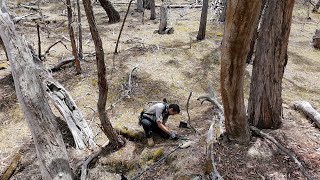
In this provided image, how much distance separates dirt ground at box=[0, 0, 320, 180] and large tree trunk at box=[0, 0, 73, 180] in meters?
0.75

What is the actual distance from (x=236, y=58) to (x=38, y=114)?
11.6ft

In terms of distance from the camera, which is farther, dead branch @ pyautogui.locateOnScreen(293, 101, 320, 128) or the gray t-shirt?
the gray t-shirt

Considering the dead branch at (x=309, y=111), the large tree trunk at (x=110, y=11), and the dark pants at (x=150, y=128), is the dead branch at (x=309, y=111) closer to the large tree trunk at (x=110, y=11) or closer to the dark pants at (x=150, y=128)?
the dark pants at (x=150, y=128)

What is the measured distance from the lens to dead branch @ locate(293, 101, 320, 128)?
5.81 metres

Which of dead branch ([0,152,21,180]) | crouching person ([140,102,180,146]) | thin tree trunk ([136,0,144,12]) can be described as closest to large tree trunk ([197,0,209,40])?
thin tree trunk ([136,0,144,12])

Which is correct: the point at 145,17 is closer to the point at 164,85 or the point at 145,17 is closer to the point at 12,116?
the point at 164,85

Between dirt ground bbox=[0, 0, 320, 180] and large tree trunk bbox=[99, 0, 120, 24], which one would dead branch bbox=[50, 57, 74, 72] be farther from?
large tree trunk bbox=[99, 0, 120, 24]

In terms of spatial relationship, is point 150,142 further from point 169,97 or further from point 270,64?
point 270,64

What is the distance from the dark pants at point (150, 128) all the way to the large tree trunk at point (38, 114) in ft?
5.40

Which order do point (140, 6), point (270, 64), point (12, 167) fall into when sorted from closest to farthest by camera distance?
point (270, 64)
point (12, 167)
point (140, 6)

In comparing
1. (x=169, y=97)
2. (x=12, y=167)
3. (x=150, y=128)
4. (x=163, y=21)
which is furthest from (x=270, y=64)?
(x=163, y=21)

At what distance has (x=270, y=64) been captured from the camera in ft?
16.2

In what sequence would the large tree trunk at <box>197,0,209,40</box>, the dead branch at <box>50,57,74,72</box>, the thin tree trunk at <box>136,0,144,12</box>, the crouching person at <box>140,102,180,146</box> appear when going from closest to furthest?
the crouching person at <box>140,102,180,146</box> < the dead branch at <box>50,57,74,72</box> < the large tree trunk at <box>197,0,209,40</box> < the thin tree trunk at <box>136,0,144,12</box>

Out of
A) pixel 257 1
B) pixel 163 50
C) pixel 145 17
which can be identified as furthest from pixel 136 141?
pixel 145 17
